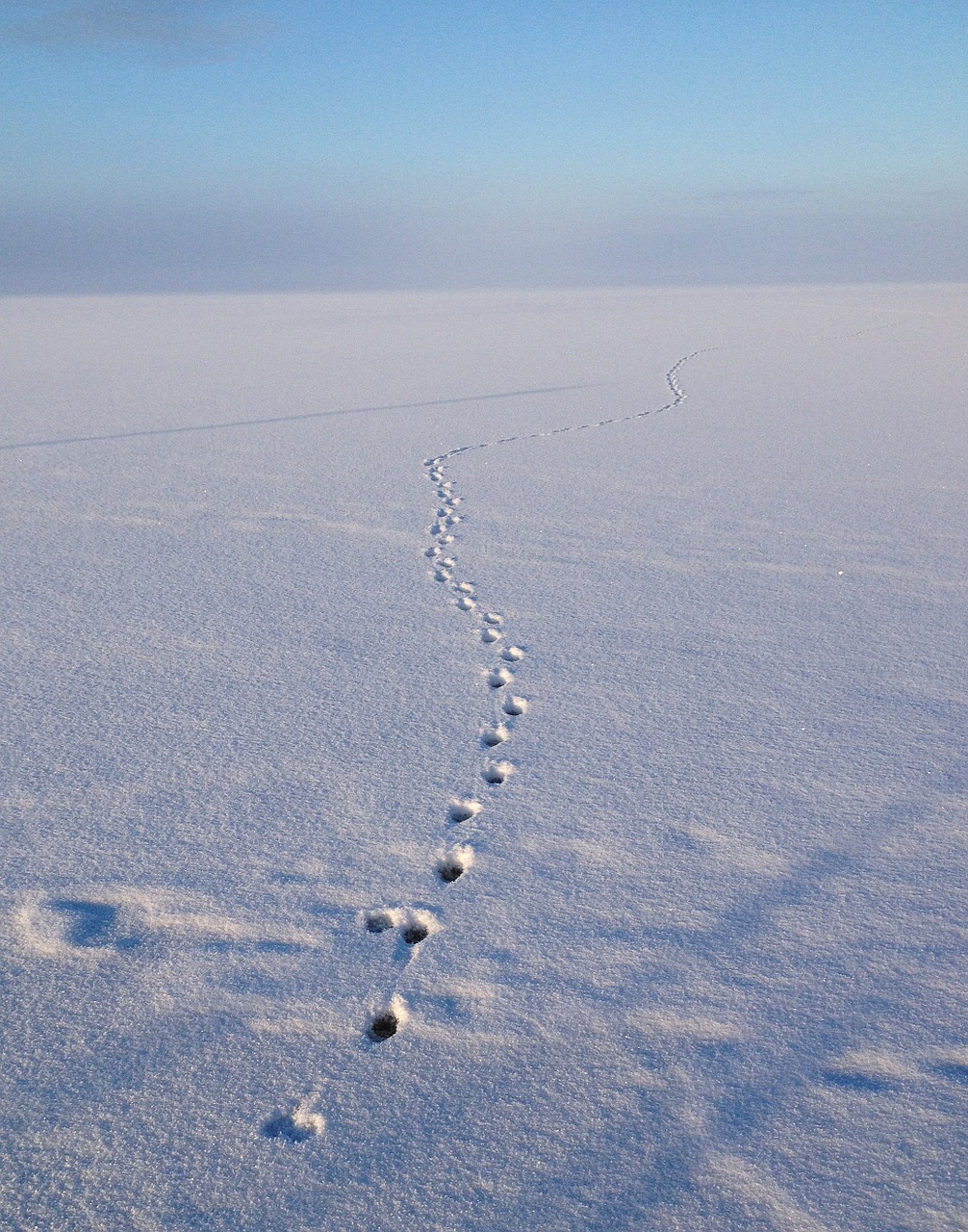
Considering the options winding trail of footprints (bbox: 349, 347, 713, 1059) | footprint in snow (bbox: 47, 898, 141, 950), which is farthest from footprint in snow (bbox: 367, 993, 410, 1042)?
footprint in snow (bbox: 47, 898, 141, 950)

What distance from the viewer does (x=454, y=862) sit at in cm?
229

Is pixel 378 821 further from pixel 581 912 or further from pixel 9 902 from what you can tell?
pixel 9 902

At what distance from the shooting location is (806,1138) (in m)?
1.62

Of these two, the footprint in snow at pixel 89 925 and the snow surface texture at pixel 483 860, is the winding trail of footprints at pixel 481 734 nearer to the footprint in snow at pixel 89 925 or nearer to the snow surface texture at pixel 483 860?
the snow surface texture at pixel 483 860

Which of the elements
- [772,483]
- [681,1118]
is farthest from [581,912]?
[772,483]

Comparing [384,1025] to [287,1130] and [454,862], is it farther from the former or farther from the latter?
[454,862]

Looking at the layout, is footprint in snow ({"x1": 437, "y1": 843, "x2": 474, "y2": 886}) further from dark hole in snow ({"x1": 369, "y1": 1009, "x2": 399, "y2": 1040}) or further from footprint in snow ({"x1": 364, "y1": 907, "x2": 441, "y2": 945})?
dark hole in snow ({"x1": 369, "y1": 1009, "x2": 399, "y2": 1040})

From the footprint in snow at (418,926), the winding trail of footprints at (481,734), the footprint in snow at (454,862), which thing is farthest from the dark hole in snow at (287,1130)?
the footprint in snow at (454,862)

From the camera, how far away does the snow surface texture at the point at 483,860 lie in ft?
5.23

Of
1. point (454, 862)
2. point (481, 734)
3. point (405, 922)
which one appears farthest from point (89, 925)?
point (481, 734)

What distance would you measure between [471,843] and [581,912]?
36cm

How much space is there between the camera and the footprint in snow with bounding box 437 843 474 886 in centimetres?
225

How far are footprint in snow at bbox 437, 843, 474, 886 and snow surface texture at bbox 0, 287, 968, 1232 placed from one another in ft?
0.06

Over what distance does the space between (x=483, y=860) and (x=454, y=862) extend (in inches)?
2.8
